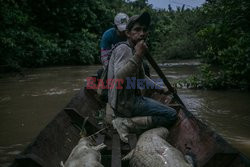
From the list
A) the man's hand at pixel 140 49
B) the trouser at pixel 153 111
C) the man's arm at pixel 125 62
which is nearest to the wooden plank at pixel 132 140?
the trouser at pixel 153 111

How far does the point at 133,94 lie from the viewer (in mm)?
3076

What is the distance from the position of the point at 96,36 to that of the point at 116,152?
15.9m

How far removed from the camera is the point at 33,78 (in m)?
11.5

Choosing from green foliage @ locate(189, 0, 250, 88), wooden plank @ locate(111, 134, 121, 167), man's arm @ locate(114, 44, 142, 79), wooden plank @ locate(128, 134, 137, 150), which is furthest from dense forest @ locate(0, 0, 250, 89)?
wooden plank @ locate(111, 134, 121, 167)

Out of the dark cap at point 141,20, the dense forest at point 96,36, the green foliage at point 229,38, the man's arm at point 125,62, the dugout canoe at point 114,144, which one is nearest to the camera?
the dugout canoe at point 114,144

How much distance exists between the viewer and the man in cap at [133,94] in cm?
276

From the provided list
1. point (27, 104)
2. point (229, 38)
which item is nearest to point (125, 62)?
point (229, 38)

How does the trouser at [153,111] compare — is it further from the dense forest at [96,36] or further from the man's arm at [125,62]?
the dense forest at [96,36]

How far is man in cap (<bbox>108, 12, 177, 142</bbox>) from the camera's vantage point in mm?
2762

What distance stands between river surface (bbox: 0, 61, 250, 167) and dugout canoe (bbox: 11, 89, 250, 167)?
100 centimetres

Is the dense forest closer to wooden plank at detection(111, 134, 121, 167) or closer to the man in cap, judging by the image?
the man in cap

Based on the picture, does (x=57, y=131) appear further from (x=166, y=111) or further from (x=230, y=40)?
(x=230, y=40)

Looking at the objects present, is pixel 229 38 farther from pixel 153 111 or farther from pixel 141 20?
pixel 141 20

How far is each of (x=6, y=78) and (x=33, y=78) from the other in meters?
1.01
